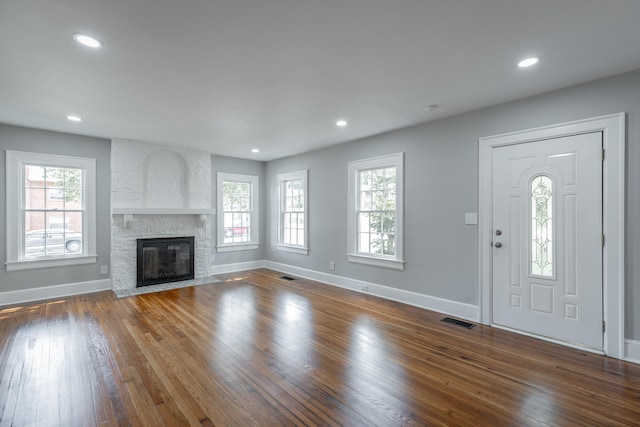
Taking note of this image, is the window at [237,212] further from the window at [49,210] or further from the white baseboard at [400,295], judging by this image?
the window at [49,210]

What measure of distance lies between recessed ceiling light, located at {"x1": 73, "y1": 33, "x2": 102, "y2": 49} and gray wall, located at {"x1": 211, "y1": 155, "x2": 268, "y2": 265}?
4191 millimetres

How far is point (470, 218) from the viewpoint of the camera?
3674 mm

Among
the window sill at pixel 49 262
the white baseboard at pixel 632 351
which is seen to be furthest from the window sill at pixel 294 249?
the white baseboard at pixel 632 351

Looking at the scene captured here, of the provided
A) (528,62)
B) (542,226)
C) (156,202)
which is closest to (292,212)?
(156,202)

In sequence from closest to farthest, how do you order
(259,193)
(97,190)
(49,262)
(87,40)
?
(87,40), (49,262), (97,190), (259,193)

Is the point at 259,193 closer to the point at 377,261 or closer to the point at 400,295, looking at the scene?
the point at 377,261

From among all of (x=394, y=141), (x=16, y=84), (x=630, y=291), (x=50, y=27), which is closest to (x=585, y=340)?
(x=630, y=291)

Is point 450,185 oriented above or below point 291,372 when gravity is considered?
above

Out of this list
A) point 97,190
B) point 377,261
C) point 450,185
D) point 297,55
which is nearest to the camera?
point 297,55

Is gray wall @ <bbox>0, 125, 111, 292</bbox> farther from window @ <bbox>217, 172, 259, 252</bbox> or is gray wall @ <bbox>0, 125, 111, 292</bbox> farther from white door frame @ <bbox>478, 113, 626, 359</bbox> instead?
white door frame @ <bbox>478, 113, 626, 359</bbox>

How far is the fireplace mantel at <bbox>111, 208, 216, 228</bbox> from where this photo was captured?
16.7 feet

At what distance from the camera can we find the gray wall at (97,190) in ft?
14.1

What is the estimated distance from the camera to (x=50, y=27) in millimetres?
2021

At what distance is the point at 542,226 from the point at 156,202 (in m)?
5.99
